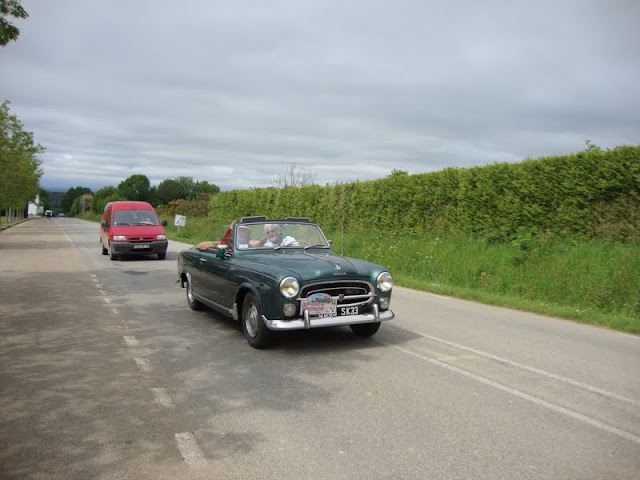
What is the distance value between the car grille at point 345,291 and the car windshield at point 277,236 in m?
1.63

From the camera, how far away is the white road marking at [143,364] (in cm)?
576

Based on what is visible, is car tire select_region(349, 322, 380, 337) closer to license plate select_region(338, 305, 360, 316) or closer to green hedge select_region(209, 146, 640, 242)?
license plate select_region(338, 305, 360, 316)

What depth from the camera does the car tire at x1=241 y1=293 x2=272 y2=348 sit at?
6355mm

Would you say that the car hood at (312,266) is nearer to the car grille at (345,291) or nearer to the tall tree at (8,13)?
the car grille at (345,291)

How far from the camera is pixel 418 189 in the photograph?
18766 mm

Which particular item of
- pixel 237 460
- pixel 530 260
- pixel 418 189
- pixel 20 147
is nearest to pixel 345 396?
pixel 237 460

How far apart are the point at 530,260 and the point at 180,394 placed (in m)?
9.99

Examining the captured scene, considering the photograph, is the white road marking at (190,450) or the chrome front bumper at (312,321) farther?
the chrome front bumper at (312,321)

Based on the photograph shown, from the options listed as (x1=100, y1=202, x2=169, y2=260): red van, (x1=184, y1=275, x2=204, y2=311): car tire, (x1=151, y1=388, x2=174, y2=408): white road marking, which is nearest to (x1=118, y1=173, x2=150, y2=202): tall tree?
(x1=100, y1=202, x2=169, y2=260): red van

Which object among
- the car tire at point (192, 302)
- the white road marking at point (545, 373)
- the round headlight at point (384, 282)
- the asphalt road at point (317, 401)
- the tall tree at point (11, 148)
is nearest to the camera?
the asphalt road at point (317, 401)

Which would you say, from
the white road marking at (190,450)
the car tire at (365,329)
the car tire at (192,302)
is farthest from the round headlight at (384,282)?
the car tire at (192,302)

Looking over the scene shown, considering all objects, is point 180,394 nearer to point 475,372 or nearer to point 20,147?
point 475,372

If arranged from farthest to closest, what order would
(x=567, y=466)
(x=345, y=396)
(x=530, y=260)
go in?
(x=530, y=260) < (x=345, y=396) < (x=567, y=466)

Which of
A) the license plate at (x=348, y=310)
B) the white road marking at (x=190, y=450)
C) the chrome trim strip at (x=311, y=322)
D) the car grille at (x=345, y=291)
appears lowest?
the white road marking at (x=190, y=450)
